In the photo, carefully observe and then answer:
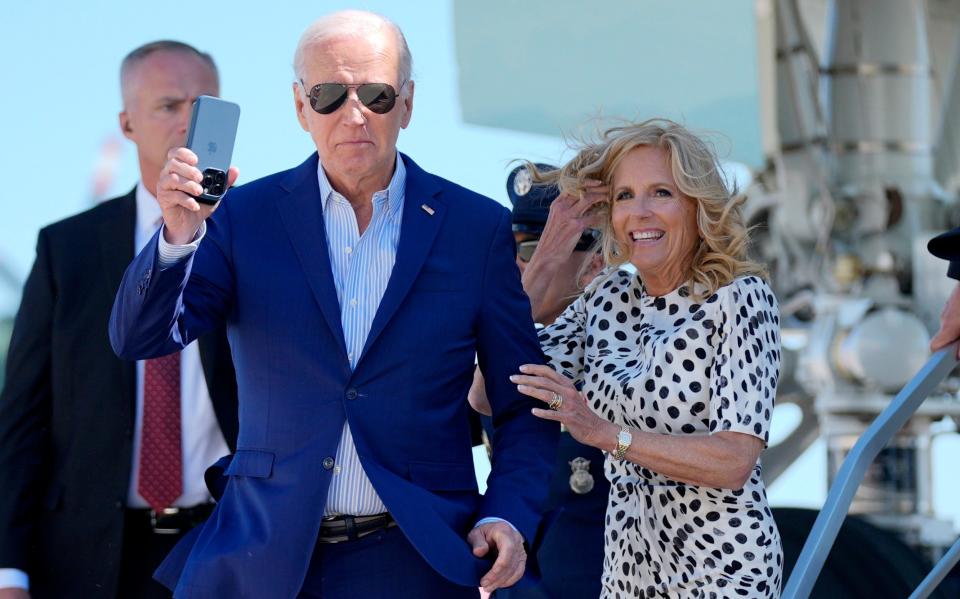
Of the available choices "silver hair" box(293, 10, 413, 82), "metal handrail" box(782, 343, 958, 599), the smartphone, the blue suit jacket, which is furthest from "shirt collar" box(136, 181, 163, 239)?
"metal handrail" box(782, 343, 958, 599)

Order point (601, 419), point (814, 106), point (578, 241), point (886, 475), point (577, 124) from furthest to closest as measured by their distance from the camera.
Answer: point (814, 106) → point (886, 475) → point (578, 241) → point (577, 124) → point (601, 419)

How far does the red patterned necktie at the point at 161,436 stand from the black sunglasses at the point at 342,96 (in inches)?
49.5

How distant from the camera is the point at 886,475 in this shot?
1043 cm

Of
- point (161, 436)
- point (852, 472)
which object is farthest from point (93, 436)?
point (852, 472)

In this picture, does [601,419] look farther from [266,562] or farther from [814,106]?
[814,106]

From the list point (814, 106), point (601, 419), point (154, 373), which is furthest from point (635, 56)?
point (601, 419)

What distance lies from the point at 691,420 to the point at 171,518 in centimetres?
147

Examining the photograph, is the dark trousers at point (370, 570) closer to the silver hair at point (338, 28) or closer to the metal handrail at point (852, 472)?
the metal handrail at point (852, 472)

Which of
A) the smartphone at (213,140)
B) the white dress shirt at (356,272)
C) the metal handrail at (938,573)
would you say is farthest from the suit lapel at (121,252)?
the metal handrail at (938,573)

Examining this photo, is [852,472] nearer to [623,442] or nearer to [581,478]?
[623,442]

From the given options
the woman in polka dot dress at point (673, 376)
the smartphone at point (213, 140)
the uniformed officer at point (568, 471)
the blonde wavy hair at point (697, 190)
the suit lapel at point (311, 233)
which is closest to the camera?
the smartphone at point (213, 140)

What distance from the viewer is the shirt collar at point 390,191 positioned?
116 inches

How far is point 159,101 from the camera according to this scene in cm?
410

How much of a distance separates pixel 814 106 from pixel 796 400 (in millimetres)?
2973
